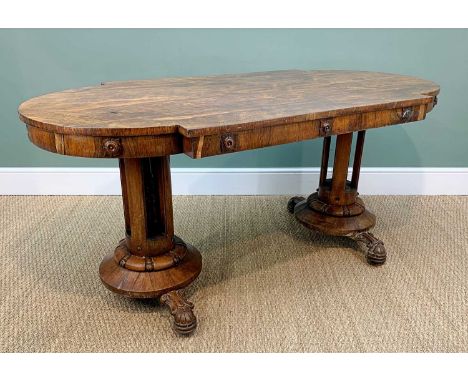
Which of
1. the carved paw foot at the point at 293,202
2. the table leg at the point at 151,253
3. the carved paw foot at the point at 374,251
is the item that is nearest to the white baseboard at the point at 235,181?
the carved paw foot at the point at 293,202

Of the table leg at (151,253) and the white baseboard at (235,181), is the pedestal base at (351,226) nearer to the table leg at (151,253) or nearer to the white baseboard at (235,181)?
the white baseboard at (235,181)

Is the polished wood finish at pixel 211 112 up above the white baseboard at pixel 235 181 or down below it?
above

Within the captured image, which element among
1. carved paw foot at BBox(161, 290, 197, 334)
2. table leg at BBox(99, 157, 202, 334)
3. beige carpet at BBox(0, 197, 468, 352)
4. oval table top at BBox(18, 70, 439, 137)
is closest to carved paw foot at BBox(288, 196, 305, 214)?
beige carpet at BBox(0, 197, 468, 352)

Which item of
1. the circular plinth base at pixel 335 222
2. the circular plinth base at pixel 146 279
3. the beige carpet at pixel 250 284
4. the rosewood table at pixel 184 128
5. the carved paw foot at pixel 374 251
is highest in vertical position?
the rosewood table at pixel 184 128

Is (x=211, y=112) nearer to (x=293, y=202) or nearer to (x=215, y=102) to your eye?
(x=215, y=102)

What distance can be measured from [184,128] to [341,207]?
3.34ft

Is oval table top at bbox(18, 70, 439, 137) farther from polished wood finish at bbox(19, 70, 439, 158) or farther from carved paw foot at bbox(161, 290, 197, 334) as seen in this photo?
carved paw foot at bbox(161, 290, 197, 334)

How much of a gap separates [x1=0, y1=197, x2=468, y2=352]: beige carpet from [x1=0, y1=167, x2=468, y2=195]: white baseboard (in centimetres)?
10

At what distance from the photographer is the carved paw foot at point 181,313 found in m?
1.39

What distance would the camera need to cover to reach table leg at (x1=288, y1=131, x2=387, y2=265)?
6.15 ft

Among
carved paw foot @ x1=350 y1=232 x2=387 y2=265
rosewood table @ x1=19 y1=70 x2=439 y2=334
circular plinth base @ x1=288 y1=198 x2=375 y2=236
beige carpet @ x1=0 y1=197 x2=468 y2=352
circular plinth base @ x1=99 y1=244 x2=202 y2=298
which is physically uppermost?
rosewood table @ x1=19 y1=70 x2=439 y2=334

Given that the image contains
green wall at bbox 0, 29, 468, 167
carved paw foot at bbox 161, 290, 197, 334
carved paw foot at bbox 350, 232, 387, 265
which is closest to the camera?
carved paw foot at bbox 161, 290, 197, 334

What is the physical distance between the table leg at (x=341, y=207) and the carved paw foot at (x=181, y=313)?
728 mm
